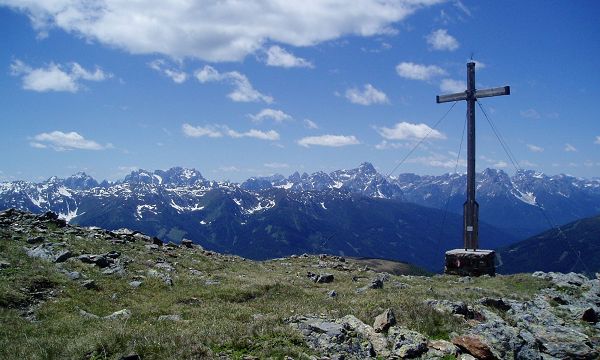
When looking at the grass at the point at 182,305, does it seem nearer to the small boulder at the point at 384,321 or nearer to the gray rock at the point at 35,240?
the small boulder at the point at 384,321

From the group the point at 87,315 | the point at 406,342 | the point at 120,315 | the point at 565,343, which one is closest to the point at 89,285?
the point at 87,315

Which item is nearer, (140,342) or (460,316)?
(140,342)

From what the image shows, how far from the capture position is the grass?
11.4 meters

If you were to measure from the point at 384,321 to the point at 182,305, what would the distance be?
9.02 meters

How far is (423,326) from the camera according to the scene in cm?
1398

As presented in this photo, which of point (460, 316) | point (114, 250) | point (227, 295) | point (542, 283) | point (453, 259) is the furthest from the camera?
point (453, 259)

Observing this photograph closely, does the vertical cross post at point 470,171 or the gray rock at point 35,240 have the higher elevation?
the vertical cross post at point 470,171

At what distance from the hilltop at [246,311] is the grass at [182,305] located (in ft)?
0.18

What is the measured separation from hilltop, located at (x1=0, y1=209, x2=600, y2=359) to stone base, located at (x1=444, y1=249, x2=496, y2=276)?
7.86ft

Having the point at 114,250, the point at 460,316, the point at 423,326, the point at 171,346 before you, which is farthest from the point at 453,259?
the point at 171,346

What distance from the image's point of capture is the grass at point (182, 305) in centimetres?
1141

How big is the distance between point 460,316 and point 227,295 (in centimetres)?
1060

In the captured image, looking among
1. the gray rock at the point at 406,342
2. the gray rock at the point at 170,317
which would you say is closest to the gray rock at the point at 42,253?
the gray rock at the point at 170,317

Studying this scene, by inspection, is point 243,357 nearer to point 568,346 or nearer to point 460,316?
point 460,316
